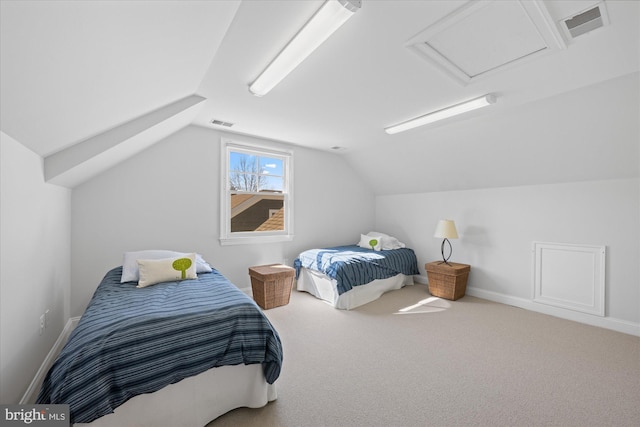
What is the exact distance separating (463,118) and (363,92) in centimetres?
152

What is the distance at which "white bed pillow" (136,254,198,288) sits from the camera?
2503mm

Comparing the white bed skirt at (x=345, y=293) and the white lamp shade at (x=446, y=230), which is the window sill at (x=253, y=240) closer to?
the white bed skirt at (x=345, y=293)

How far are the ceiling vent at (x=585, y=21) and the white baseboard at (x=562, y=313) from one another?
10.2ft

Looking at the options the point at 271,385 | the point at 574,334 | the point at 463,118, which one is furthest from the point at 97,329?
the point at 574,334

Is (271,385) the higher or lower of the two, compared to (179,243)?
lower

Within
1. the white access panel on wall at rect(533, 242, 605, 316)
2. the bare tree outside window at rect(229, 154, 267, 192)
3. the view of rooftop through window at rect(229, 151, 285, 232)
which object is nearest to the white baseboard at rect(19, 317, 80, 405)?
the view of rooftop through window at rect(229, 151, 285, 232)

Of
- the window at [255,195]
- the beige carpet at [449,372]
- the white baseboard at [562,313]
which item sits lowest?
the beige carpet at [449,372]

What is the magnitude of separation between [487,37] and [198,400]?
3.04m

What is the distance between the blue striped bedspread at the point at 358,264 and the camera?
12.2ft

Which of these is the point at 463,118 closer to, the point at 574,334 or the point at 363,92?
the point at 363,92

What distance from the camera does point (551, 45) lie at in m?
1.93

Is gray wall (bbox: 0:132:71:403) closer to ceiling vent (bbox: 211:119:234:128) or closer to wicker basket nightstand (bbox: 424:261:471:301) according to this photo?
ceiling vent (bbox: 211:119:234:128)

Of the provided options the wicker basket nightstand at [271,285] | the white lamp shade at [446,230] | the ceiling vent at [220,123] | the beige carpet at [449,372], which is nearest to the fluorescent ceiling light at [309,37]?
the ceiling vent at [220,123]

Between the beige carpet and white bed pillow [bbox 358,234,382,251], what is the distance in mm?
1453
